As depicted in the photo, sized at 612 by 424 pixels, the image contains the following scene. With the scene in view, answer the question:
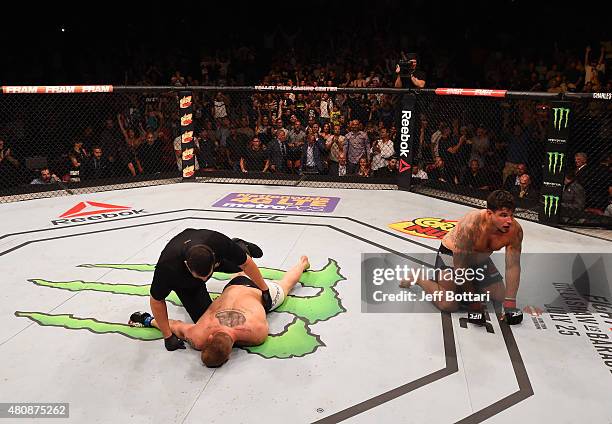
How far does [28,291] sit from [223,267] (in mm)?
1498

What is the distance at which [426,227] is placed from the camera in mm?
5121

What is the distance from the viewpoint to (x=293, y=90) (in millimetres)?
6590

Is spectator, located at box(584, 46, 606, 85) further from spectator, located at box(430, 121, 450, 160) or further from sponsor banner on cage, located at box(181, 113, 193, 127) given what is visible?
sponsor banner on cage, located at box(181, 113, 193, 127)

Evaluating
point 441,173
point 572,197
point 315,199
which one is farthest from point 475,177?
point 315,199

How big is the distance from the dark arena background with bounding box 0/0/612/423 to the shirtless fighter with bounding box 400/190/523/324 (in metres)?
0.03

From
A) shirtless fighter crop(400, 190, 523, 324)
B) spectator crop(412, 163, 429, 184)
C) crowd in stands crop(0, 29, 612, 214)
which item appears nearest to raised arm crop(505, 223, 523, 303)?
shirtless fighter crop(400, 190, 523, 324)

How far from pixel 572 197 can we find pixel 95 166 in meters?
6.04

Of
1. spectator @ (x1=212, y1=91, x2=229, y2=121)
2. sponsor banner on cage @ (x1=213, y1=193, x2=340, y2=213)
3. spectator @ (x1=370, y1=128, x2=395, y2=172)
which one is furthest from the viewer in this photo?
spectator @ (x1=212, y1=91, x2=229, y2=121)

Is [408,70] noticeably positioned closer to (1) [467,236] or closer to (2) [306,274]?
(2) [306,274]

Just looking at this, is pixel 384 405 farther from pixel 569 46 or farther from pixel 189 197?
pixel 569 46

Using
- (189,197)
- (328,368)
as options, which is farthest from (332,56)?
(328,368)

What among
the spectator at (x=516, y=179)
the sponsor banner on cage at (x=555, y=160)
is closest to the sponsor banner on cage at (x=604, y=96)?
the sponsor banner on cage at (x=555, y=160)

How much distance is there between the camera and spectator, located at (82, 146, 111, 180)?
7.37 m

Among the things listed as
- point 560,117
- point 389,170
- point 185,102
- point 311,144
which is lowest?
point 389,170
